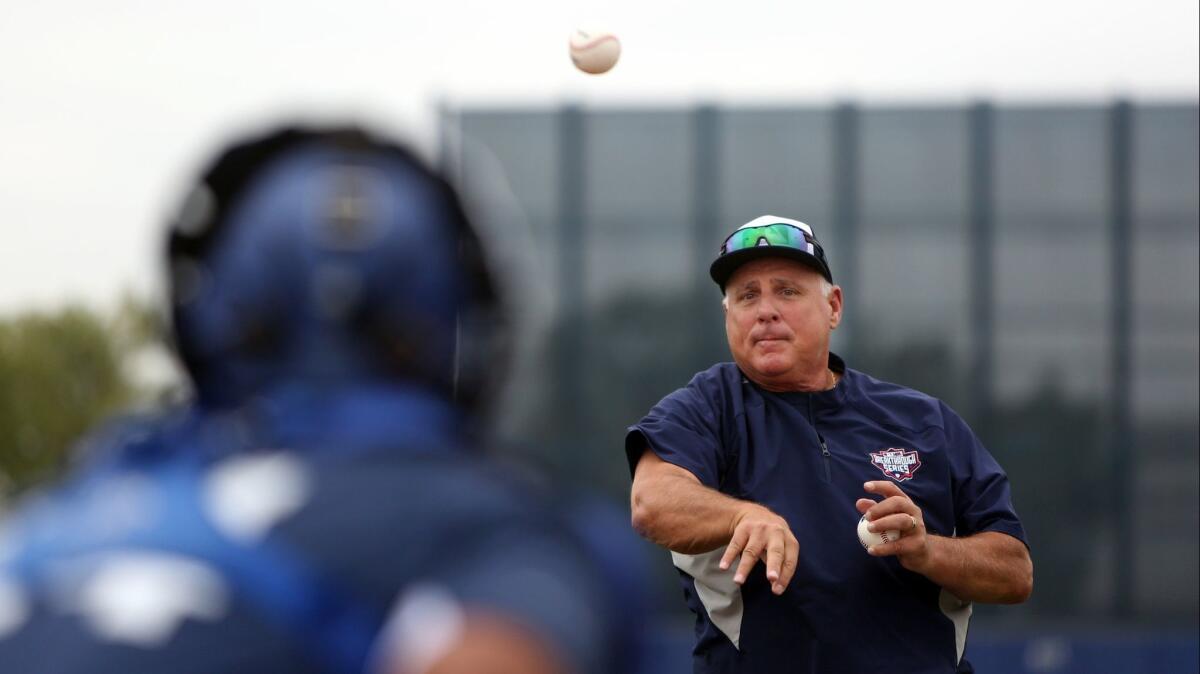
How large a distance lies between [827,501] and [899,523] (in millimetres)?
247

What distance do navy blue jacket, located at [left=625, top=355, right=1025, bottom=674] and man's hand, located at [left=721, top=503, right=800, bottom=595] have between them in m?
0.19

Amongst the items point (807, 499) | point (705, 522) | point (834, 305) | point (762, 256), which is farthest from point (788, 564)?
point (834, 305)

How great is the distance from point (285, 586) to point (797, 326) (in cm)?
263

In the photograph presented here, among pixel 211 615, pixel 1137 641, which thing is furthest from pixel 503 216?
pixel 1137 641

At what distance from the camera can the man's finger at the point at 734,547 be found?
10.1ft

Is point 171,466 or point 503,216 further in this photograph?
point 503,216

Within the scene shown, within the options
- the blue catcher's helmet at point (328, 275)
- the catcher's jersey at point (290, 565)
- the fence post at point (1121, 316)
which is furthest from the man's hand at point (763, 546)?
the fence post at point (1121, 316)

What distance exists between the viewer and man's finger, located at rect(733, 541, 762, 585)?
301 cm

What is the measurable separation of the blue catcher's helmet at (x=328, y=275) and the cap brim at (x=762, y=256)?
2305 millimetres

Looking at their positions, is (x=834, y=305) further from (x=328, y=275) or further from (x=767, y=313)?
(x=328, y=275)

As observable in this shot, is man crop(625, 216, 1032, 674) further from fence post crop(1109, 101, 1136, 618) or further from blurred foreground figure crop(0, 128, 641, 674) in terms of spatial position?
fence post crop(1109, 101, 1136, 618)

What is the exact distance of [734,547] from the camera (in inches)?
121

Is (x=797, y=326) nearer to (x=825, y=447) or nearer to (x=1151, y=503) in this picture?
(x=825, y=447)

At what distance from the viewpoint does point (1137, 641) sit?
11.6 metres
